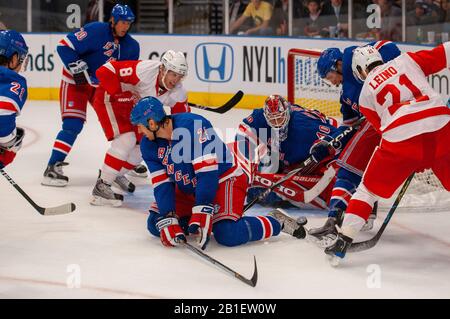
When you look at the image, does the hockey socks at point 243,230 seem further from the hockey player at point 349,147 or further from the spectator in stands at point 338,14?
the spectator in stands at point 338,14

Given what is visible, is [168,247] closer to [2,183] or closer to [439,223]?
[439,223]

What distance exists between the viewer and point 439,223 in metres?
5.11

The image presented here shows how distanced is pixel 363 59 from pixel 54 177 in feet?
7.87

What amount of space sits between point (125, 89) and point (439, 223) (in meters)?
1.85

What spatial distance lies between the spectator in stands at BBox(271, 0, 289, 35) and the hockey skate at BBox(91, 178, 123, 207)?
12.8ft

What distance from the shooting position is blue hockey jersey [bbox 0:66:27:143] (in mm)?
4609

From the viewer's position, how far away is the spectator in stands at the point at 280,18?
9.04m

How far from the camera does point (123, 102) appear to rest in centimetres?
564

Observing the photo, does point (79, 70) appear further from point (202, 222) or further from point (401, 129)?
point (401, 129)

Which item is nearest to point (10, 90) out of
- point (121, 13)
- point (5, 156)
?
point (5, 156)

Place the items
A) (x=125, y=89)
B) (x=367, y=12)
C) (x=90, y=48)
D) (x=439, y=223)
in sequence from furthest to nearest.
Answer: (x=367, y=12), (x=90, y=48), (x=125, y=89), (x=439, y=223)
